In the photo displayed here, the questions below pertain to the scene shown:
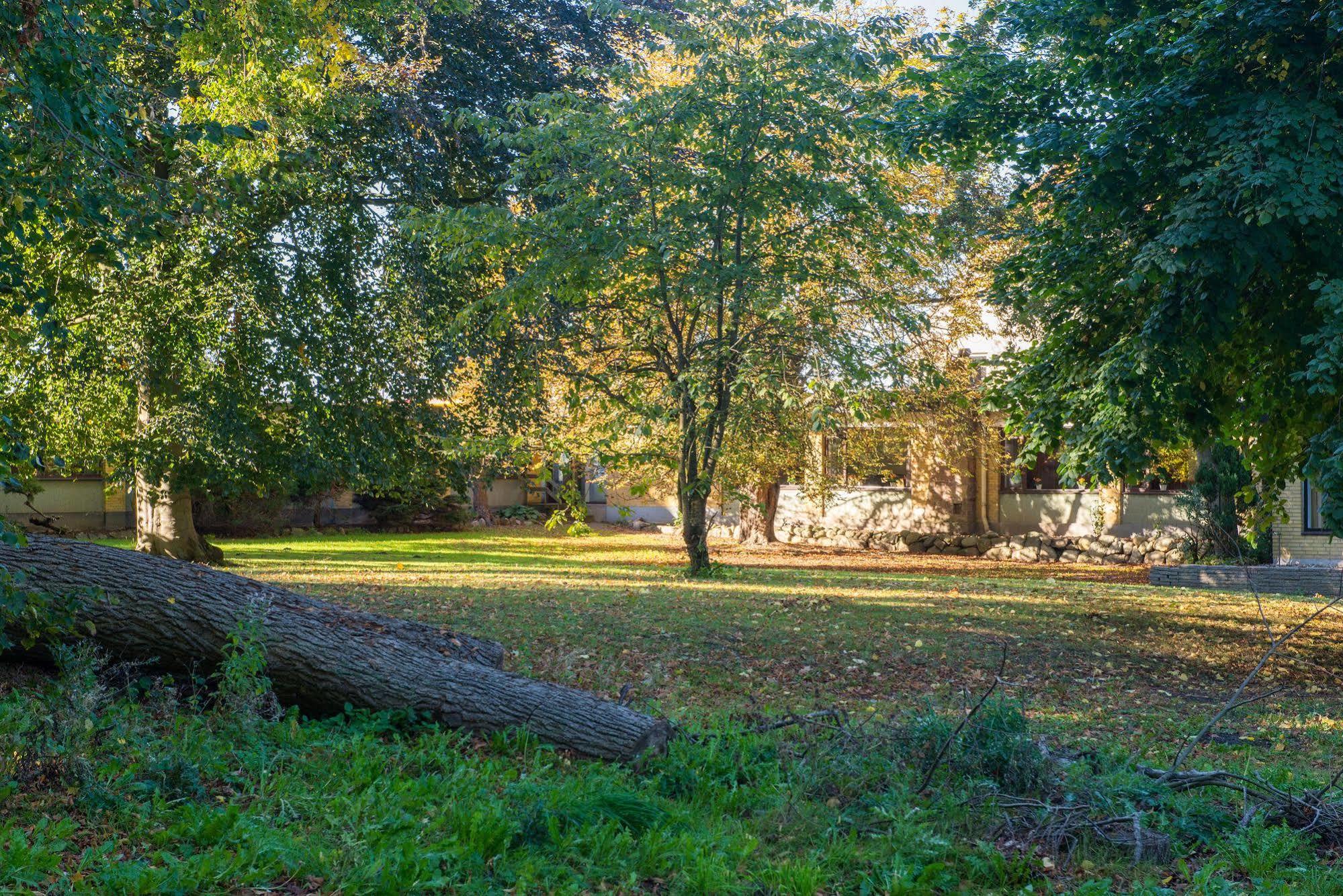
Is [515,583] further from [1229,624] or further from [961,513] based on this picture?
[961,513]

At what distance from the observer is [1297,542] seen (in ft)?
60.4

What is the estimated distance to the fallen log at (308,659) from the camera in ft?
18.2

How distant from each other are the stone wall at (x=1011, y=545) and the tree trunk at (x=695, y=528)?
1122 centimetres

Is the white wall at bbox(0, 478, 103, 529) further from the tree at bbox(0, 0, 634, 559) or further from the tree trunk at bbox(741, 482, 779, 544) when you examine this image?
the tree trunk at bbox(741, 482, 779, 544)

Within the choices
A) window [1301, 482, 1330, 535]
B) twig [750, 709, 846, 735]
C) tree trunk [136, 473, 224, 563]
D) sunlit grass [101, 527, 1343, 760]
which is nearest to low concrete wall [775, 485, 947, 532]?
sunlit grass [101, 527, 1343, 760]

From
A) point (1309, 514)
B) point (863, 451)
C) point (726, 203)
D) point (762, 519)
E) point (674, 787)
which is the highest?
point (726, 203)

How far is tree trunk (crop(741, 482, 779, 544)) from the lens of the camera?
1033 inches

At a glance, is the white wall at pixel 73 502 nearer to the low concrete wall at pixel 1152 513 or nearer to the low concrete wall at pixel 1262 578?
the low concrete wall at pixel 1262 578

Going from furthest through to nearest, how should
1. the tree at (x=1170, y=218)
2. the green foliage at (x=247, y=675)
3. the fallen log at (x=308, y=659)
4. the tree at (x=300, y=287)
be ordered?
the tree at (x=300, y=287)
the tree at (x=1170, y=218)
the fallen log at (x=308, y=659)
the green foliage at (x=247, y=675)

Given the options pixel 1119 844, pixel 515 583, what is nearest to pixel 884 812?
pixel 1119 844

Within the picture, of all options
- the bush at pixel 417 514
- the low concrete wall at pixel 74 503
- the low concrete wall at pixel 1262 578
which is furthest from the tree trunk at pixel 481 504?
the low concrete wall at pixel 1262 578

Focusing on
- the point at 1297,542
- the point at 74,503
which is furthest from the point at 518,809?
the point at 74,503

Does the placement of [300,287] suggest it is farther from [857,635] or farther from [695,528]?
[857,635]

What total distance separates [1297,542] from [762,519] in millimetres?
12147
